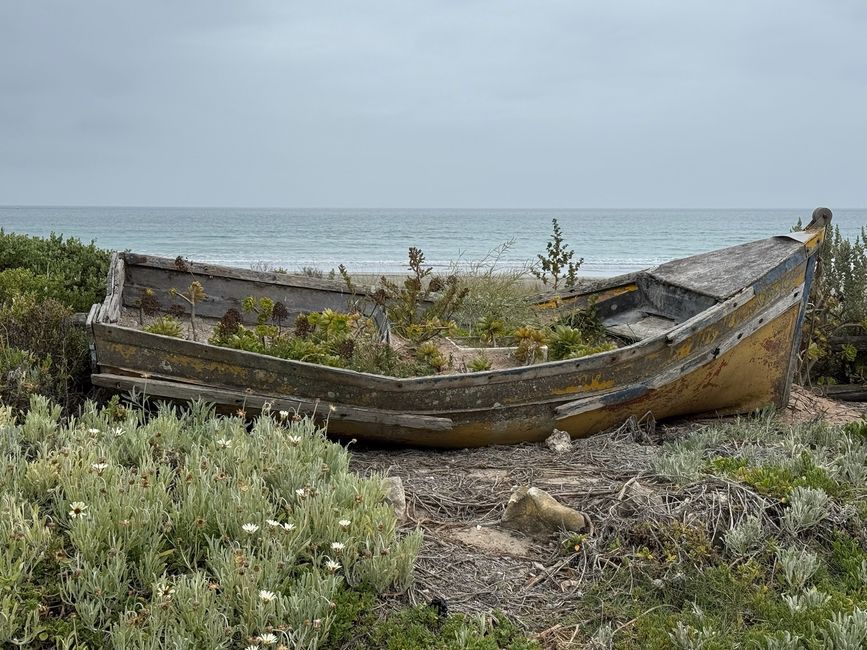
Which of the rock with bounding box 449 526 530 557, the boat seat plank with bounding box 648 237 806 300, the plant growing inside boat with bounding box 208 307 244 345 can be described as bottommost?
the rock with bounding box 449 526 530 557

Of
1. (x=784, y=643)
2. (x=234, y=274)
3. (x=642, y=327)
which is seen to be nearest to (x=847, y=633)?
(x=784, y=643)

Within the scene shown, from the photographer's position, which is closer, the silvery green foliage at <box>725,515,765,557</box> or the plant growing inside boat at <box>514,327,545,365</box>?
the silvery green foliage at <box>725,515,765,557</box>

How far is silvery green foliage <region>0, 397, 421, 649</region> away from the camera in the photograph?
3.02 m

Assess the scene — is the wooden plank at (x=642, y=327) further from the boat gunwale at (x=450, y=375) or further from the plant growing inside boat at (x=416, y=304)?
the plant growing inside boat at (x=416, y=304)

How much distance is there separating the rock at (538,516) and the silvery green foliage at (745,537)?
0.75m

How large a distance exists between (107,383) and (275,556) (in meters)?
2.82

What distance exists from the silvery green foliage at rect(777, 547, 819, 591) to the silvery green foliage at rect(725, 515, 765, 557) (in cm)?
17

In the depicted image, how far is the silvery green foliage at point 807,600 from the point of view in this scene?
3.60m

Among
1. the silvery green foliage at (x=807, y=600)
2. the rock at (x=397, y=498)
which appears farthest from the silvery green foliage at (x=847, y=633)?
the rock at (x=397, y=498)

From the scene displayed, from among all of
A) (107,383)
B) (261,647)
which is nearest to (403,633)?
(261,647)

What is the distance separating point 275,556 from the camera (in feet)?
10.7

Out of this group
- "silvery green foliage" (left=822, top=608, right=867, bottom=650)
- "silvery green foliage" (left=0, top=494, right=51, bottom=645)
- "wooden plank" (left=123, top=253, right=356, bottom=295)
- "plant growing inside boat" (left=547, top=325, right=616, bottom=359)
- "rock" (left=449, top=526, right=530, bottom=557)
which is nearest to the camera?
"silvery green foliage" (left=0, top=494, right=51, bottom=645)

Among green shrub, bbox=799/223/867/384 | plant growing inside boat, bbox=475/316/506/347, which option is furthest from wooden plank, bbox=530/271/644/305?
green shrub, bbox=799/223/867/384

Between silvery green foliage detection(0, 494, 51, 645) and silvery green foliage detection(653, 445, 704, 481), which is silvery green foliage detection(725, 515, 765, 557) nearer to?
silvery green foliage detection(653, 445, 704, 481)
